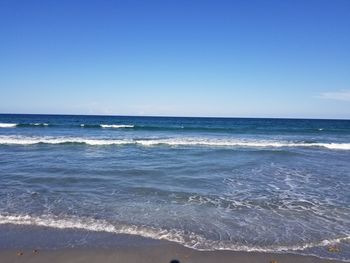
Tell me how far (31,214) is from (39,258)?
2.46 meters

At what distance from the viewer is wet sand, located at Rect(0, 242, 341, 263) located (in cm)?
537

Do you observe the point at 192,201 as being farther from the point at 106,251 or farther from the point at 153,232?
the point at 106,251

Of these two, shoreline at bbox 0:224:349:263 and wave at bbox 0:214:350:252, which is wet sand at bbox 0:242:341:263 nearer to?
shoreline at bbox 0:224:349:263

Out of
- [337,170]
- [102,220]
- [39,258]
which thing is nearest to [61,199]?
[102,220]

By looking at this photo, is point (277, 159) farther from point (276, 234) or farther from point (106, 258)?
point (106, 258)

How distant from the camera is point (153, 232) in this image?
6590 mm

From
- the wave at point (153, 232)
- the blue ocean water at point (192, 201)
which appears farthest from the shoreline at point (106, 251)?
the blue ocean water at point (192, 201)

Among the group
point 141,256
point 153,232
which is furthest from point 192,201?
point 141,256

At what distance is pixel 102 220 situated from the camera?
723 centimetres

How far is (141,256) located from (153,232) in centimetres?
106

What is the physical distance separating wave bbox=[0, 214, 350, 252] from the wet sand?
9.9 inches

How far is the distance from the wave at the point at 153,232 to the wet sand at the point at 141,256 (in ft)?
0.82

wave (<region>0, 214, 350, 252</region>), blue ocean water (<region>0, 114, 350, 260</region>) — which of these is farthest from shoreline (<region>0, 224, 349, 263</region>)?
blue ocean water (<region>0, 114, 350, 260</region>)

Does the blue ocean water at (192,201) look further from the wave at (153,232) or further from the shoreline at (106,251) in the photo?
the shoreline at (106,251)
